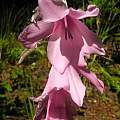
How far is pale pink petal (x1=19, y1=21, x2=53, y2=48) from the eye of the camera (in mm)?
599

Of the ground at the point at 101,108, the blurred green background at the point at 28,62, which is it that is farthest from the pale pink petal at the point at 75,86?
the ground at the point at 101,108

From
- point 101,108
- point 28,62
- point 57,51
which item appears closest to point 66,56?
point 57,51

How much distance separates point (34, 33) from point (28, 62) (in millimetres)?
2616

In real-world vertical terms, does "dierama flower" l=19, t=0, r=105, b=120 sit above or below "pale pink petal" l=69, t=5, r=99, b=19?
below

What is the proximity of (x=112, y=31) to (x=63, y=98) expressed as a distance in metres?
3.00

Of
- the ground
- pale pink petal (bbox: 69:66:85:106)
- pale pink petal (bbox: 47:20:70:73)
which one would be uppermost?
pale pink petal (bbox: 47:20:70:73)

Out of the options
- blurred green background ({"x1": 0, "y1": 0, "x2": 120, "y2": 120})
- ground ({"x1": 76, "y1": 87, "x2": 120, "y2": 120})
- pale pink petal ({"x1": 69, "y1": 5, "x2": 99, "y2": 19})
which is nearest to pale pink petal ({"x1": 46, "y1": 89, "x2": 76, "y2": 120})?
pale pink petal ({"x1": 69, "y1": 5, "x2": 99, "y2": 19})

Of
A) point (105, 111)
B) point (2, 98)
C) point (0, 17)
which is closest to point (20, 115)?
point (2, 98)

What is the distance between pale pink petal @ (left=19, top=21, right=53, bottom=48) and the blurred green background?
190 cm

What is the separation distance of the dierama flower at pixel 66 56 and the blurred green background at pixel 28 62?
1.87 m

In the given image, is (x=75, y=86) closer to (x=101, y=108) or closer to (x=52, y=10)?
(x=52, y=10)

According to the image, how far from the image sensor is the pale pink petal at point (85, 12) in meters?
0.61

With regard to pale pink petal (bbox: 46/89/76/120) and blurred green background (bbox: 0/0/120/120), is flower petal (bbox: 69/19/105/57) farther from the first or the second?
blurred green background (bbox: 0/0/120/120)

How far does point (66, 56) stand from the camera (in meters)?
0.64
